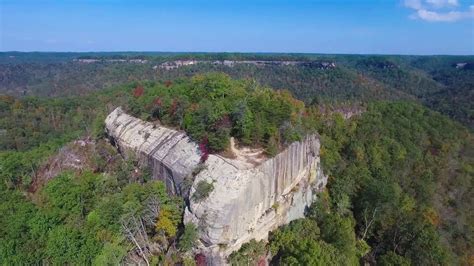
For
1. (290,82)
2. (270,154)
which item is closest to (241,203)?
(270,154)

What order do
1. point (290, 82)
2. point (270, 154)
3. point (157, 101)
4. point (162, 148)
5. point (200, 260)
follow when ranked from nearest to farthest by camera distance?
1. point (200, 260)
2. point (270, 154)
3. point (162, 148)
4. point (157, 101)
5. point (290, 82)

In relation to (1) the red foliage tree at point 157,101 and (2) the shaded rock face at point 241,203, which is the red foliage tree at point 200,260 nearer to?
(2) the shaded rock face at point 241,203

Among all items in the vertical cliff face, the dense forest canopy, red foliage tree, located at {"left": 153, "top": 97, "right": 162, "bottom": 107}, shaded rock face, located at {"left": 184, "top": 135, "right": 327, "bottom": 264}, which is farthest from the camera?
red foliage tree, located at {"left": 153, "top": 97, "right": 162, "bottom": 107}

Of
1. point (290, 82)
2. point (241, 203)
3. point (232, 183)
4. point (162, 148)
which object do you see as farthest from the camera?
point (290, 82)

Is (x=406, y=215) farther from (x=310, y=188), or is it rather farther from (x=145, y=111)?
(x=145, y=111)

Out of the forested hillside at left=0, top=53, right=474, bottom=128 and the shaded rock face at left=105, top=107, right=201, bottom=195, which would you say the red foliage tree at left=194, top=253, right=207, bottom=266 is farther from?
the forested hillside at left=0, top=53, right=474, bottom=128

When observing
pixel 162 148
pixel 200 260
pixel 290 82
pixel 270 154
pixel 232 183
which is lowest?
pixel 290 82

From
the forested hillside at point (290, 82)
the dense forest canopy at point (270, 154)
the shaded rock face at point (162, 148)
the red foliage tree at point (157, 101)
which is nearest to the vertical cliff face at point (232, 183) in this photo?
the shaded rock face at point (162, 148)

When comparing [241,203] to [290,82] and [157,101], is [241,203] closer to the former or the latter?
[157,101]

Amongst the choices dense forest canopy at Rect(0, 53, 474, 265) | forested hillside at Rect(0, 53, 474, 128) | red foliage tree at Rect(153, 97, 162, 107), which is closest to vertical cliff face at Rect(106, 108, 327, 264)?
dense forest canopy at Rect(0, 53, 474, 265)
